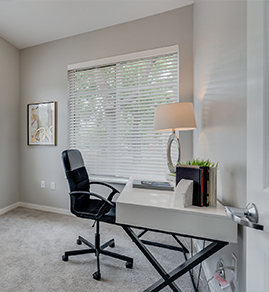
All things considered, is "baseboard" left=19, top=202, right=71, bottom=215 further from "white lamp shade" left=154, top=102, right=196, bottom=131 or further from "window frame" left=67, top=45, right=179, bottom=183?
"white lamp shade" left=154, top=102, right=196, bottom=131

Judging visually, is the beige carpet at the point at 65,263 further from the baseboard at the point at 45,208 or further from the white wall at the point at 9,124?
the white wall at the point at 9,124

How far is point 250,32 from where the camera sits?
0.52 m

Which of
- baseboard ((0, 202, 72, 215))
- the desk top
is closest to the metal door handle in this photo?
the desk top

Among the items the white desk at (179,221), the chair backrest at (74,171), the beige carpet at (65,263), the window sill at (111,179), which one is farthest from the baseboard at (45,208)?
the white desk at (179,221)

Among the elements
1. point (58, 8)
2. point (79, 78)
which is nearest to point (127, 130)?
point (79, 78)

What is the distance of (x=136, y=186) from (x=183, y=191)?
Answer: 482 millimetres

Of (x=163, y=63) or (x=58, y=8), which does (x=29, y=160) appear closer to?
(x=58, y=8)

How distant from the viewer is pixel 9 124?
288cm

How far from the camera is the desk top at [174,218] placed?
2.86 feet

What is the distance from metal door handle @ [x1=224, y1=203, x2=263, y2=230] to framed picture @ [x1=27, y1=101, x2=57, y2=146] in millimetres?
2788

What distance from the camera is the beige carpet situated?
135cm

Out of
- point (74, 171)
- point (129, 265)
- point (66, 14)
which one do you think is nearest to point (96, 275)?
point (129, 265)

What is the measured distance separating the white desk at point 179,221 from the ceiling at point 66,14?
7.59ft

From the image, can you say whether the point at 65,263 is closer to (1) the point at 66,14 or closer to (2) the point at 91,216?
(2) the point at 91,216
